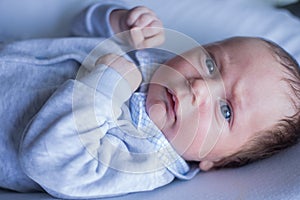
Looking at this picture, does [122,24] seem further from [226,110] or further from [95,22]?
[226,110]

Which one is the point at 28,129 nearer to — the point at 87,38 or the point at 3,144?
the point at 3,144

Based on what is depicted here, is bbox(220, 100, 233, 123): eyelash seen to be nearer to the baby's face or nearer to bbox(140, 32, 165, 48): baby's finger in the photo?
the baby's face

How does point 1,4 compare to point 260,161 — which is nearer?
point 260,161

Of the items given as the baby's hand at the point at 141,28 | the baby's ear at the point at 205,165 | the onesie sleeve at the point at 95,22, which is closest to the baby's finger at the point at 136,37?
the baby's hand at the point at 141,28

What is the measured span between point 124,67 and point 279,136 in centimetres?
25

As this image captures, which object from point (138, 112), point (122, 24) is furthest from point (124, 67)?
point (122, 24)

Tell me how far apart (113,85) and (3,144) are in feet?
0.60

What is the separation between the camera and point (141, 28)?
2.79 feet

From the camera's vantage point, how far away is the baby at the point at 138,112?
0.69 metres

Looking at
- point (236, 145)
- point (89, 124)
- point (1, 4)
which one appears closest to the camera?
point (89, 124)

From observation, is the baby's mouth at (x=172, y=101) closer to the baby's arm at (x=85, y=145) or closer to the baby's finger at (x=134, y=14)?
the baby's arm at (x=85, y=145)

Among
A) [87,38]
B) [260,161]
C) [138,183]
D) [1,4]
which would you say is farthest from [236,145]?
[1,4]

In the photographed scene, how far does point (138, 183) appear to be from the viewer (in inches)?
28.5

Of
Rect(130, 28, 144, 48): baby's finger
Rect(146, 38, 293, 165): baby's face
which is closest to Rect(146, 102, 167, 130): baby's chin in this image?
Rect(146, 38, 293, 165): baby's face
